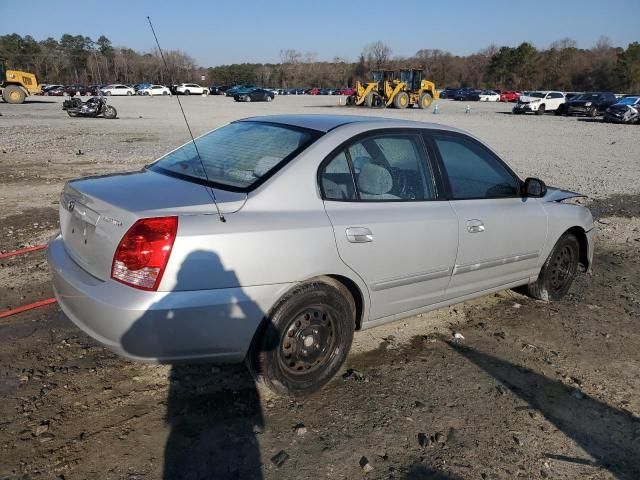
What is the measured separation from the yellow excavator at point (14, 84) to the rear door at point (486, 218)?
139 feet

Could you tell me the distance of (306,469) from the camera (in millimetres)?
2516

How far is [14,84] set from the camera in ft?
124

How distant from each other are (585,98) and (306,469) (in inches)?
1554

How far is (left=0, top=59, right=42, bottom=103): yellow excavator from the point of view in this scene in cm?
3728

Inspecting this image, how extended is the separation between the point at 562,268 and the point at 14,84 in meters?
43.1

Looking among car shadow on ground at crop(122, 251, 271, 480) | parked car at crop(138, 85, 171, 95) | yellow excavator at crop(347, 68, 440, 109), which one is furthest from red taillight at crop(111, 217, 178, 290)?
parked car at crop(138, 85, 171, 95)

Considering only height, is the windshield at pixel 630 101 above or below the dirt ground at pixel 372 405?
above

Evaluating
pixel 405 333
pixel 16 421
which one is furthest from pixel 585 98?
pixel 16 421

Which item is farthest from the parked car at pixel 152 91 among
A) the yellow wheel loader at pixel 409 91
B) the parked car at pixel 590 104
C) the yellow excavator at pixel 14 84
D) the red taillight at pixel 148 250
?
the red taillight at pixel 148 250

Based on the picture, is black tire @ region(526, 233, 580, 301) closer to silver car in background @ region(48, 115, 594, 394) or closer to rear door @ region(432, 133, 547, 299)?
rear door @ region(432, 133, 547, 299)

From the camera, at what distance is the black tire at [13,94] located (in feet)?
123

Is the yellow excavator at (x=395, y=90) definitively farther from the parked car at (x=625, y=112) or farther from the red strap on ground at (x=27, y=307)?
the red strap on ground at (x=27, y=307)

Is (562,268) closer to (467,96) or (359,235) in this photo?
(359,235)

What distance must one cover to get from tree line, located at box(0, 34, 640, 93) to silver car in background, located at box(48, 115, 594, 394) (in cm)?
8284
